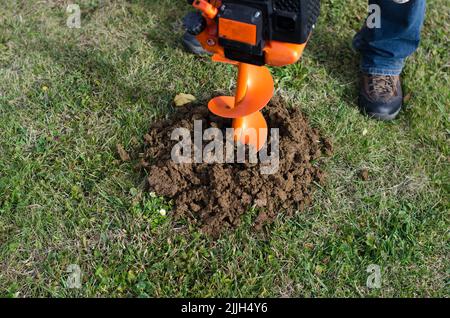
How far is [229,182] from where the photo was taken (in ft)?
7.97

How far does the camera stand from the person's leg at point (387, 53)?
273 centimetres

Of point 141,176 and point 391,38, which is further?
point 391,38

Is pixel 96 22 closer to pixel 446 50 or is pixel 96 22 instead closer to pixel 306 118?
pixel 306 118

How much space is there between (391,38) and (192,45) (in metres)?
1.10

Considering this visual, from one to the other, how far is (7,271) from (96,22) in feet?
5.47

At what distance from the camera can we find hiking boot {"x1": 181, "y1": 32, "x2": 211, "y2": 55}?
307 cm

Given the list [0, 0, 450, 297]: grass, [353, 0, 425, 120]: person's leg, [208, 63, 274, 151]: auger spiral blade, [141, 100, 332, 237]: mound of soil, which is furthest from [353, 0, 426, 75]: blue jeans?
[208, 63, 274, 151]: auger spiral blade

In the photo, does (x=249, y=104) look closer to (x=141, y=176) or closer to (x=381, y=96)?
(x=141, y=176)

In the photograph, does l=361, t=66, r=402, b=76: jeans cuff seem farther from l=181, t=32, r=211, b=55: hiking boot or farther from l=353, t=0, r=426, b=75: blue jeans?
l=181, t=32, r=211, b=55: hiking boot

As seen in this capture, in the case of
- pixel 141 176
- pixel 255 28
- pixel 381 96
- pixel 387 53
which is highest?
pixel 255 28

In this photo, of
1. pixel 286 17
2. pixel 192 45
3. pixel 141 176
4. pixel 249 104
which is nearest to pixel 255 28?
pixel 286 17

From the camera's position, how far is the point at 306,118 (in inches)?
111

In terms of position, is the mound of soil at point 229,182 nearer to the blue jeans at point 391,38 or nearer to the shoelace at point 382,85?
the shoelace at point 382,85

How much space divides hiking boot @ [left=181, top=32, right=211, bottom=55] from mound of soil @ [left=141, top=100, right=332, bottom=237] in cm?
61
